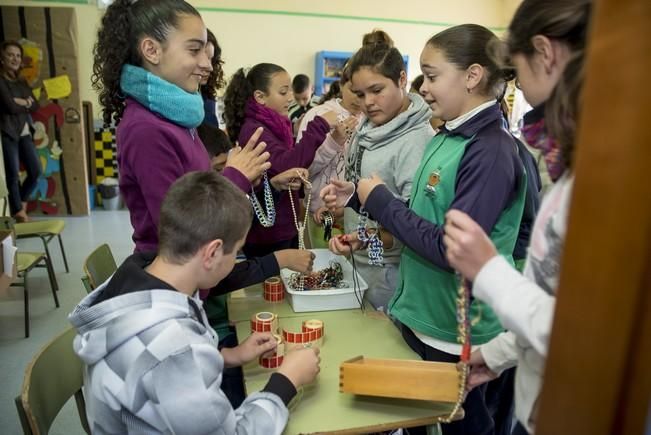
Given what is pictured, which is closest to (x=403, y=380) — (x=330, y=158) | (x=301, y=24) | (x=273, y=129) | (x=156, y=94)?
(x=156, y=94)

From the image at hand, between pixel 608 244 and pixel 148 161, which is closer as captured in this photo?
pixel 608 244

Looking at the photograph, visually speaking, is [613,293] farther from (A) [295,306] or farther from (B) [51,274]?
(B) [51,274]

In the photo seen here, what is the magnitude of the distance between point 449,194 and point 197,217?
0.64 m

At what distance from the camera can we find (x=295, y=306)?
1.61 meters

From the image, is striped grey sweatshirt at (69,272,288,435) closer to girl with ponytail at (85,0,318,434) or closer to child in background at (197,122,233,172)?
girl with ponytail at (85,0,318,434)

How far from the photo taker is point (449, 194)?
1.31 m

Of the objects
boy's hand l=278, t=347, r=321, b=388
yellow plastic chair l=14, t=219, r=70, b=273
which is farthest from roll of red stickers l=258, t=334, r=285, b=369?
yellow plastic chair l=14, t=219, r=70, b=273

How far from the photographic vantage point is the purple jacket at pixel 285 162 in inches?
88.6

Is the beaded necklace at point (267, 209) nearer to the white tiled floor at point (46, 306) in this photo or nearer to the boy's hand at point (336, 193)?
the boy's hand at point (336, 193)

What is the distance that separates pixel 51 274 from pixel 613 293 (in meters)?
3.48

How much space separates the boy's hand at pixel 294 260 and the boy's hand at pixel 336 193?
0.19m

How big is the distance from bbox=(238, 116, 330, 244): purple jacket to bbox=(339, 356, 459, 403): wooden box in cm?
123

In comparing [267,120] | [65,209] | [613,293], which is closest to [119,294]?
[613,293]

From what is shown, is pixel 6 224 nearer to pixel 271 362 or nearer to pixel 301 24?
pixel 271 362
